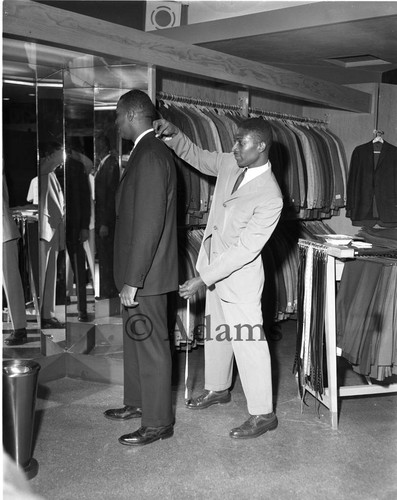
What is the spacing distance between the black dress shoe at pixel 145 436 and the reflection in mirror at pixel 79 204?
4.44ft

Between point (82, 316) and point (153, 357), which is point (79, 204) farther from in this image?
point (153, 357)

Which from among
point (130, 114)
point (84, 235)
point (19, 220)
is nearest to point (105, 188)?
point (84, 235)

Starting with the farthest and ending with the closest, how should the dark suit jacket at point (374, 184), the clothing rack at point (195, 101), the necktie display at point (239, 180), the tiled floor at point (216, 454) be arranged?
the dark suit jacket at point (374, 184), the clothing rack at point (195, 101), the necktie display at point (239, 180), the tiled floor at point (216, 454)

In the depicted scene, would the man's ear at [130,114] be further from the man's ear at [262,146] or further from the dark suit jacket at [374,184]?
the dark suit jacket at [374,184]

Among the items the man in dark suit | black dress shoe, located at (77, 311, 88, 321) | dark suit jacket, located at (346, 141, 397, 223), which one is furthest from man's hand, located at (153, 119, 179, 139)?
dark suit jacket, located at (346, 141, 397, 223)

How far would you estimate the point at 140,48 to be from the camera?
387 centimetres

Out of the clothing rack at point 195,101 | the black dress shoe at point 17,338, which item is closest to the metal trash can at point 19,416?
the black dress shoe at point 17,338

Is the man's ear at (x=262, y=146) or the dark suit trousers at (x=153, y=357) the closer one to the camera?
the dark suit trousers at (x=153, y=357)

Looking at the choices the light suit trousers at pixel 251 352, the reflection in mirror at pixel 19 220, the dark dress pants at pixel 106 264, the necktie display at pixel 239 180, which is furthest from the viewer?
the dark dress pants at pixel 106 264

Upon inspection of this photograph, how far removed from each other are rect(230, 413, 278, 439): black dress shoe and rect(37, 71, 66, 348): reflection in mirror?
160 centimetres

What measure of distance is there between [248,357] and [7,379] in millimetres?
1303

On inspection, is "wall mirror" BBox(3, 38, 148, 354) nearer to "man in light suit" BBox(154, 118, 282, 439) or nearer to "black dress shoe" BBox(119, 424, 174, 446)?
"man in light suit" BBox(154, 118, 282, 439)

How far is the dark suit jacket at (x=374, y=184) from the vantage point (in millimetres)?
5945

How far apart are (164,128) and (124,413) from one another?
1721 mm
